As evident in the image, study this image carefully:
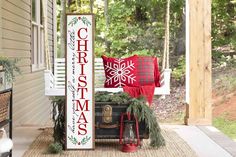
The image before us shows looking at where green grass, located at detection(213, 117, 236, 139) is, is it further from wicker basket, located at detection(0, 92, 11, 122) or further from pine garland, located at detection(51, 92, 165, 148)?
wicker basket, located at detection(0, 92, 11, 122)

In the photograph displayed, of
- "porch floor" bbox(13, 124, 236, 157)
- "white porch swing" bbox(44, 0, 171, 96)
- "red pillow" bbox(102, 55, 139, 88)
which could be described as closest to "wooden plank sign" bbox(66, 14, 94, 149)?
"porch floor" bbox(13, 124, 236, 157)

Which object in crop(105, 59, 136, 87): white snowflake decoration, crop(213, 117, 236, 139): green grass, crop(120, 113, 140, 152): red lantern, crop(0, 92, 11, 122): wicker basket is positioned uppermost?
crop(105, 59, 136, 87): white snowflake decoration

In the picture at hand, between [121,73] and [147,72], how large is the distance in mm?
322

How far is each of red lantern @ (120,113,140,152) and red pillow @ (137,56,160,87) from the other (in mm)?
1736

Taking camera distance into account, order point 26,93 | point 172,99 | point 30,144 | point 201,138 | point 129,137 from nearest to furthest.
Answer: point 129,137 < point 30,144 < point 201,138 < point 26,93 < point 172,99

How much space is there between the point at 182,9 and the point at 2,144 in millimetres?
9353

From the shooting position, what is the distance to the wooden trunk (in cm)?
445

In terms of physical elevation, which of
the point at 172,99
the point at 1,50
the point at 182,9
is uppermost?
the point at 182,9

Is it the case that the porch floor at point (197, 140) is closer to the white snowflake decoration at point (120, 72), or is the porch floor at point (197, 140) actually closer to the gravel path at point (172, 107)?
the white snowflake decoration at point (120, 72)

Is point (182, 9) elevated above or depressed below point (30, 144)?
above

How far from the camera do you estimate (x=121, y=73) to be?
6.22 metres

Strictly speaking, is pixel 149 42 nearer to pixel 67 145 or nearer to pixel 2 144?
pixel 67 145

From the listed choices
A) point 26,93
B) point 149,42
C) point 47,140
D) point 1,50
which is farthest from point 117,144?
point 149,42

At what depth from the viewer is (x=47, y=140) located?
4.87 metres
